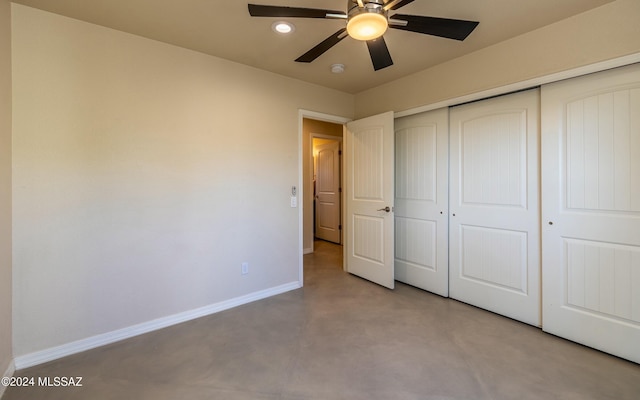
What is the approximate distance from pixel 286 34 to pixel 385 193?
6.26ft

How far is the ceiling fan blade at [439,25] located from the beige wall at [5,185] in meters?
2.41

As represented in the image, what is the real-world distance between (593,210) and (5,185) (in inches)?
160

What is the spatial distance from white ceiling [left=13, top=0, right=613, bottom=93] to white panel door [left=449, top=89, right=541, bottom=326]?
610mm

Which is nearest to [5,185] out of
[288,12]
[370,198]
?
[288,12]

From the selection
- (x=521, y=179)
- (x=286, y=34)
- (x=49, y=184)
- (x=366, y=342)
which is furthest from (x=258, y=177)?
(x=521, y=179)

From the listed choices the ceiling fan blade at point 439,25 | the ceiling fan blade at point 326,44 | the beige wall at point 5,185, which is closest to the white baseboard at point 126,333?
the beige wall at point 5,185

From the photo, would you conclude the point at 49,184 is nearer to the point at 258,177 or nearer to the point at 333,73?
the point at 258,177

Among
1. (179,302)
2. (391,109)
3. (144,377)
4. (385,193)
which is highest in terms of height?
(391,109)

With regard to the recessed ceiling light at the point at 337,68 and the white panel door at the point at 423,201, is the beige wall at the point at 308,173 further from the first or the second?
the recessed ceiling light at the point at 337,68

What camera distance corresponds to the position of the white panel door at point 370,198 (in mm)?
3213

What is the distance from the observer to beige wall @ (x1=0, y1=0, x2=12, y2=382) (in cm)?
172

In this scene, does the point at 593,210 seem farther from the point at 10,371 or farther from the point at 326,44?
the point at 10,371

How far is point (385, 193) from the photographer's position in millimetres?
3234

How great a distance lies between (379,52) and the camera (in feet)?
5.98
